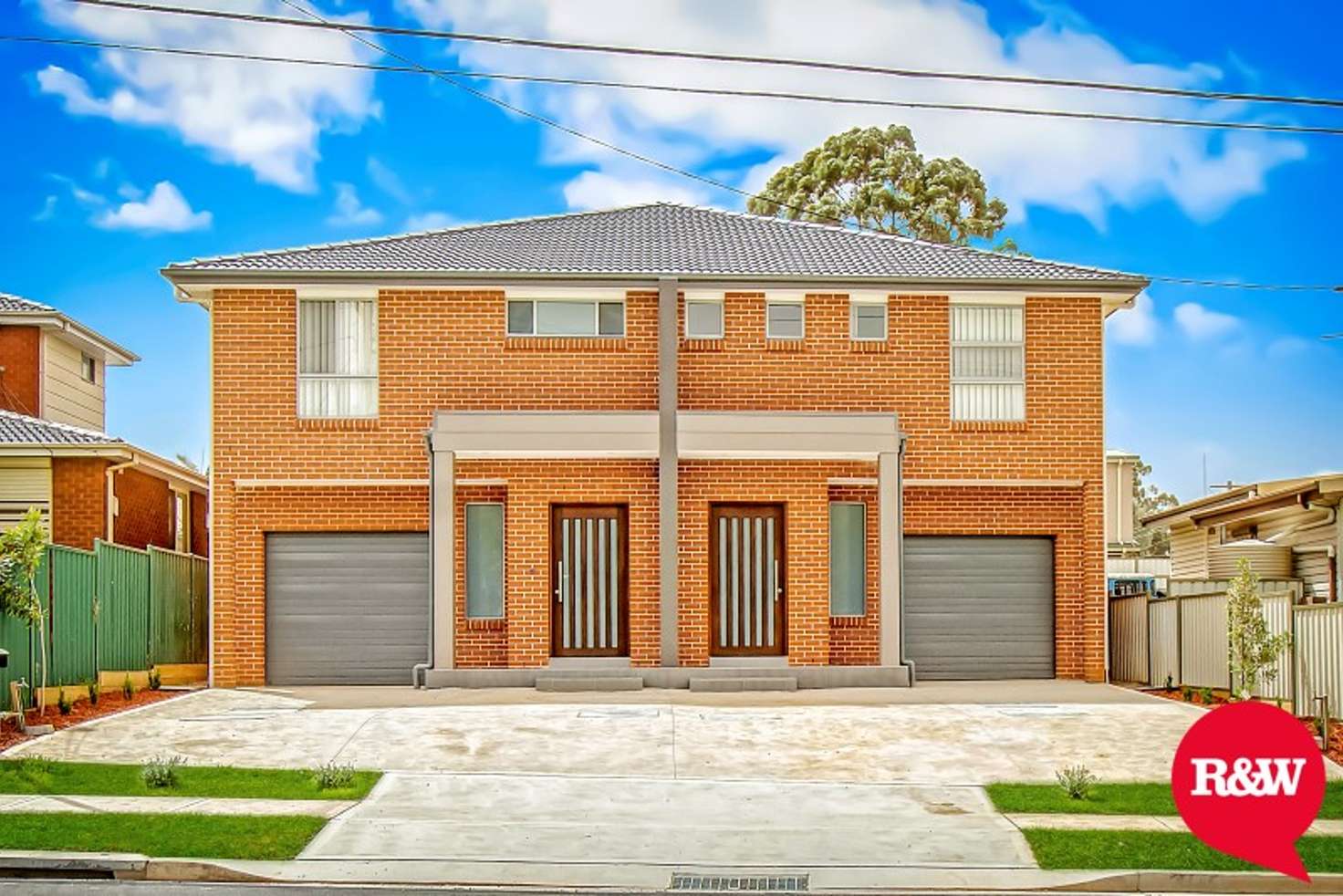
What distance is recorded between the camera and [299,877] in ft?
41.5

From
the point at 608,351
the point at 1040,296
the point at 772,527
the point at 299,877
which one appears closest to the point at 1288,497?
the point at 1040,296

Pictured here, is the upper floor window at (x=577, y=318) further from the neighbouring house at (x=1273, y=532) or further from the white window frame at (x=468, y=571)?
the neighbouring house at (x=1273, y=532)

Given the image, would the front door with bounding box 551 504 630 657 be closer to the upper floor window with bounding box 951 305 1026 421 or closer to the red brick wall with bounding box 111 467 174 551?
the upper floor window with bounding box 951 305 1026 421

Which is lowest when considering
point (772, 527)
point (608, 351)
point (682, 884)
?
point (682, 884)

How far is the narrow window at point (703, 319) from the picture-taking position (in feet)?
83.0

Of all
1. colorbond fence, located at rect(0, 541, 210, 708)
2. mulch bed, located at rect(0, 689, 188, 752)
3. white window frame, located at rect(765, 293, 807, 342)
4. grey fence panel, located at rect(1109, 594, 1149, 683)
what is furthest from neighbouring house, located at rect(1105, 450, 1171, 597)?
mulch bed, located at rect(0, 689, 188, 752)

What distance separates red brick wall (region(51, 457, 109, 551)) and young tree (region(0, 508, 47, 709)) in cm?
767

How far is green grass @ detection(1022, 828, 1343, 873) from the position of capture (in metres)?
13.0

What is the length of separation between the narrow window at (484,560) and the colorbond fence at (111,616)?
4.86 meters

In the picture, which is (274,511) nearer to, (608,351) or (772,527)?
(608,351)

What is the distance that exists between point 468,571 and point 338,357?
3.78 m

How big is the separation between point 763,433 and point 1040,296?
5.10 meters

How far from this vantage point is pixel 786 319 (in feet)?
83.5

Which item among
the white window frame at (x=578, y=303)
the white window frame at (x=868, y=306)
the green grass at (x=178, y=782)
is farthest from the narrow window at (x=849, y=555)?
the green grass at (x=178, y=782)
